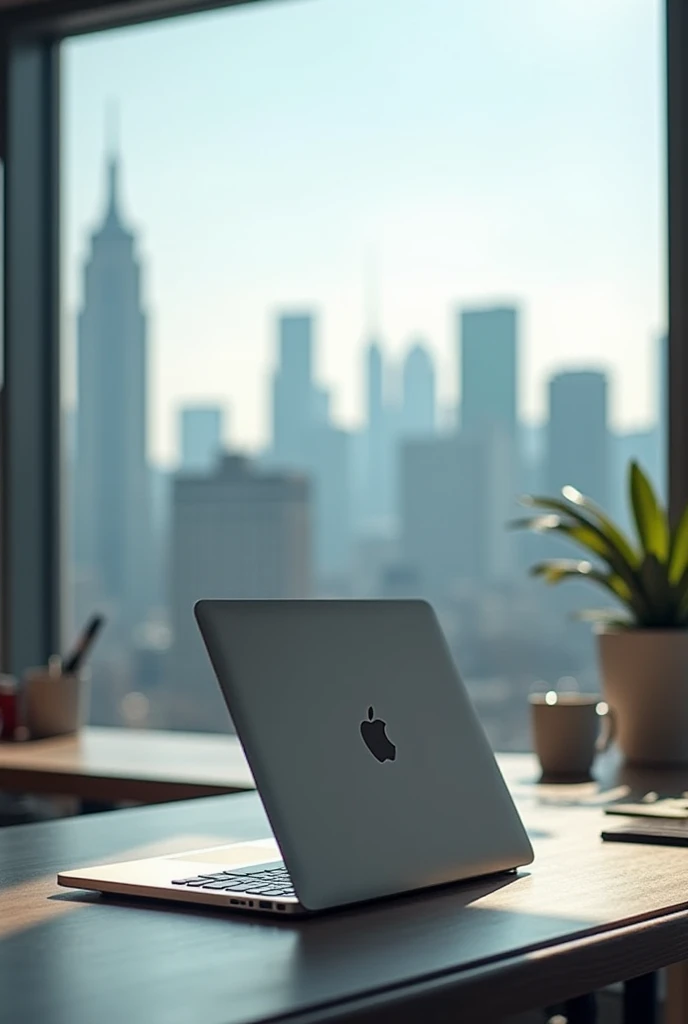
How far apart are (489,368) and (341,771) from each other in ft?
6.02

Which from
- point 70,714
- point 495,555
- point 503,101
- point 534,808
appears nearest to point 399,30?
point 503,101

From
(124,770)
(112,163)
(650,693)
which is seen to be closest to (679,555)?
(650,693)

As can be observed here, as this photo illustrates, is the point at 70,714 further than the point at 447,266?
No

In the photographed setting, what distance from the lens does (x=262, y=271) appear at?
3213 mm

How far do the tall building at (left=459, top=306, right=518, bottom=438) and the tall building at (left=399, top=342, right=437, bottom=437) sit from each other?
0.07 m

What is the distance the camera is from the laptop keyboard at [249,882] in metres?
1.12

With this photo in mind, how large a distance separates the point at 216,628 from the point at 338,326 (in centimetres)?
203

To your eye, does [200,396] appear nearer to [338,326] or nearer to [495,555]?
[338,326]

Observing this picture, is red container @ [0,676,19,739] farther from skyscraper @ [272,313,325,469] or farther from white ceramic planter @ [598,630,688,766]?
white ceramic planter @ [598,630,688,766]

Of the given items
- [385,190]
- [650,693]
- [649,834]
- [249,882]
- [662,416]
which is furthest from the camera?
[385,190]

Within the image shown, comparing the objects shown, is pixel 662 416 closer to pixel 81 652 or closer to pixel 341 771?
pixel 81 652

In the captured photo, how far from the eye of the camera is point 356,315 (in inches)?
122

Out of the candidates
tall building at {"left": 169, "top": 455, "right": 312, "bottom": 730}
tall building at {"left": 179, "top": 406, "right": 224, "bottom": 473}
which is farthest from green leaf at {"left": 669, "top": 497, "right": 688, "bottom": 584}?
tall building at {"left": 179, "top": 406, "right": 224, "bottom": 473}

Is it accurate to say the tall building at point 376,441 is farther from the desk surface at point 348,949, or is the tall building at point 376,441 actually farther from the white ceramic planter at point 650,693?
the desk surface at point 348,949
